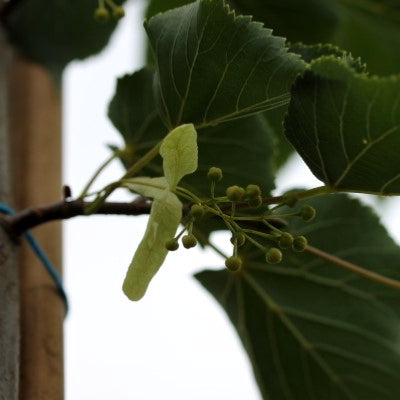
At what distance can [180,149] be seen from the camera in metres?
0.47

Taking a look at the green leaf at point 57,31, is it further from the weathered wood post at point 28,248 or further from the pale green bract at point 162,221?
the pale green bract at point 162,221

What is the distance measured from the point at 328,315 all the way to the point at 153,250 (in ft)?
1.09

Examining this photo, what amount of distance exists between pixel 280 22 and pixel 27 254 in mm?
527

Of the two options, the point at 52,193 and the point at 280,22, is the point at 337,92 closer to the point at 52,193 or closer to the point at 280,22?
the point at 52,193

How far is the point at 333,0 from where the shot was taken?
1.12m

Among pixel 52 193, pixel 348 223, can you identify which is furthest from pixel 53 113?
pixel 348 223

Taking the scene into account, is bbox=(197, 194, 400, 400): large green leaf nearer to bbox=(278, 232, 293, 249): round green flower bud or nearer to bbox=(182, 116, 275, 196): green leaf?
bbox=(182, 116, 275, 196): green leaf

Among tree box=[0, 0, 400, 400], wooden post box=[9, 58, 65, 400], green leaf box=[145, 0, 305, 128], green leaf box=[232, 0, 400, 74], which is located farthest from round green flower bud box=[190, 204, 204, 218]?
green leaf box=[232, 0, 400, 74]

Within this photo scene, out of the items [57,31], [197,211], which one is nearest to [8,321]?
[197,211]

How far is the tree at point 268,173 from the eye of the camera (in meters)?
0.48

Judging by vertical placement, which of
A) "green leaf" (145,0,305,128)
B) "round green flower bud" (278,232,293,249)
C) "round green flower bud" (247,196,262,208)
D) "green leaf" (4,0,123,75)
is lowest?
"round green flower bud" (278,232,293,249)

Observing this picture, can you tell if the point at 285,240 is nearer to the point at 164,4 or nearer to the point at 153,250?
the point at 153,250

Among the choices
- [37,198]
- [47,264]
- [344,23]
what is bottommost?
[47,264]

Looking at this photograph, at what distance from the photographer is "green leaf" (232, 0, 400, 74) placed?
40.5 inches
